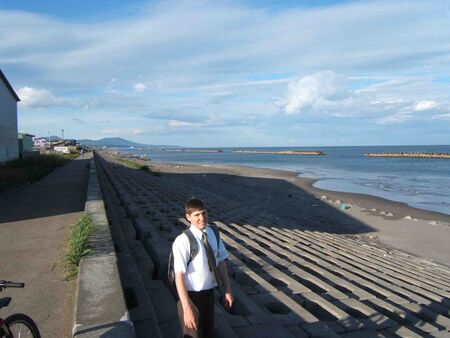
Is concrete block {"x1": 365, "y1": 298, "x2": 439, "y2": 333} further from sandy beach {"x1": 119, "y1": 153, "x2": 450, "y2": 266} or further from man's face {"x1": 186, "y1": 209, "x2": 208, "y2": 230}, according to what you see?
sandy beach {"x1": 119, "y1": 153, "x2": 450, "y2": 266}

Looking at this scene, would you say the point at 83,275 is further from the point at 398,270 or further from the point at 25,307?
the point at 398,270

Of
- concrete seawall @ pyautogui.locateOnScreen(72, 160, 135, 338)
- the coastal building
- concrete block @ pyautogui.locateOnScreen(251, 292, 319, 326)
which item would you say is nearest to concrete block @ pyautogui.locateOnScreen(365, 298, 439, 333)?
concrete block @ pyautogui.locateOnScreen(251, 292, 319, 326)

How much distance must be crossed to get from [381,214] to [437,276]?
10.3m

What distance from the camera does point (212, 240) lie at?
3432 mm

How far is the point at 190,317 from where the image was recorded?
331 cm

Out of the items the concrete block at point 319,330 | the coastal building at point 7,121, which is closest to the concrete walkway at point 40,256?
the concrete block at point 319,330

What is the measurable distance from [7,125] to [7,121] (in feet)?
1.32

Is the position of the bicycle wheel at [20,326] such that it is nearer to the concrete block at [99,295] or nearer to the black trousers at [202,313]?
the concrete block at [99,295]

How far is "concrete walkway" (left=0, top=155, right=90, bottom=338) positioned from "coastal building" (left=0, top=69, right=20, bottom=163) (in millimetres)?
19579

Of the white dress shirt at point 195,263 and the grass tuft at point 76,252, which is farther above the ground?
the white dress shirt at point 195,263

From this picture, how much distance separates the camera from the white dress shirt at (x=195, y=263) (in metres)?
3.24

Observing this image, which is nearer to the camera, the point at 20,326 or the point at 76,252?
the point at 20,326

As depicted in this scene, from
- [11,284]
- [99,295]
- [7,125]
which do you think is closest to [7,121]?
[7,125]

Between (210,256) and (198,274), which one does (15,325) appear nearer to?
(198,274)
